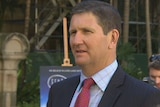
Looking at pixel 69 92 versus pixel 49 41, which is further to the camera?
pixel 49 41

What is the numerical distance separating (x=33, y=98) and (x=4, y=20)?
6.87 m

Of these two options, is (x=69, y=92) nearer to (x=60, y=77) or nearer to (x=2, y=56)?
(x=60, y=77)

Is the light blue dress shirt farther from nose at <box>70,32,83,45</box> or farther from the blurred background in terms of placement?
the blurred background

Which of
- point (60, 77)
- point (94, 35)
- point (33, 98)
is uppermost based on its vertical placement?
point (94, 35)

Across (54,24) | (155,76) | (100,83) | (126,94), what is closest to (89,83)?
(100,83)

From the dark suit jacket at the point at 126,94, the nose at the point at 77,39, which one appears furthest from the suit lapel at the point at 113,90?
the nose at the point at 77,39

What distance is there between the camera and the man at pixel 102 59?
2242mm

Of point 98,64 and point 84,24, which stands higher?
point 84,24

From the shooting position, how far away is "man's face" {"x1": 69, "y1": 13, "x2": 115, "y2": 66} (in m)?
2.27

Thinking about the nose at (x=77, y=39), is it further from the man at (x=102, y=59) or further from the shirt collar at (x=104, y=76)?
the shirt collar at (x=104, y=76)

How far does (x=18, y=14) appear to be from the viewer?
18.0m

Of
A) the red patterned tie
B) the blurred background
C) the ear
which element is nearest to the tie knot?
the red patterned tie

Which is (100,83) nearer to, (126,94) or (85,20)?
(126,94)

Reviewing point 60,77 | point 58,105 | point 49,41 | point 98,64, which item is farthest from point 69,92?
point 49,41
